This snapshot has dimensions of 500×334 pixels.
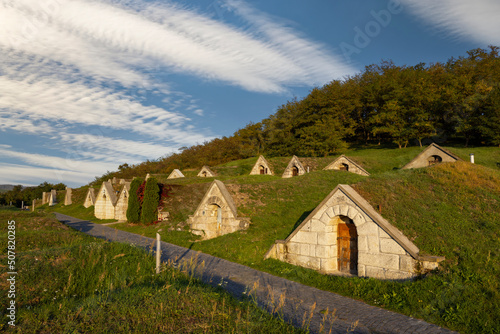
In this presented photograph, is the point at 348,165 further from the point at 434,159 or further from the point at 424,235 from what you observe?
the point at 424,235

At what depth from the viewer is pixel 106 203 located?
120ft

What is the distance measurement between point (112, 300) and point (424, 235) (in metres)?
10.0

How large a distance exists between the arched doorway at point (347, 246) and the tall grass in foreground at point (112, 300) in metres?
5.83

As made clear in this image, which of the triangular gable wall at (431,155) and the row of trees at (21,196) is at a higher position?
the triangular gable wall at (431,155)

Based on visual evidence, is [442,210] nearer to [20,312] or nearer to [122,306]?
[122,306]

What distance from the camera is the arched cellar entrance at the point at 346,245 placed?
12055 mm

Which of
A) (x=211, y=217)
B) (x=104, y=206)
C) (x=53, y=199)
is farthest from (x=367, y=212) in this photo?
(x=53, y=199)

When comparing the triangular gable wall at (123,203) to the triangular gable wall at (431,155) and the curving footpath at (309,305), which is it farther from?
the triangular gable wall at (431,155)

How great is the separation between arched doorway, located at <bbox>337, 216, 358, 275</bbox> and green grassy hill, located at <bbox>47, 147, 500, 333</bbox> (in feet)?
4.54

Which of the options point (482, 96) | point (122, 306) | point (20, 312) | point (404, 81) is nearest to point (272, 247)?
point (122, 306)

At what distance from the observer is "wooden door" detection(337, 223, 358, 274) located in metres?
12.0

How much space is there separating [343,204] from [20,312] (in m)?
10.1

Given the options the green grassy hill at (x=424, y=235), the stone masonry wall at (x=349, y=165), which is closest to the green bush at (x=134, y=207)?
the green grassy hill at (x=424, y=235)

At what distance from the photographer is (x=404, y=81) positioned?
204 feet
